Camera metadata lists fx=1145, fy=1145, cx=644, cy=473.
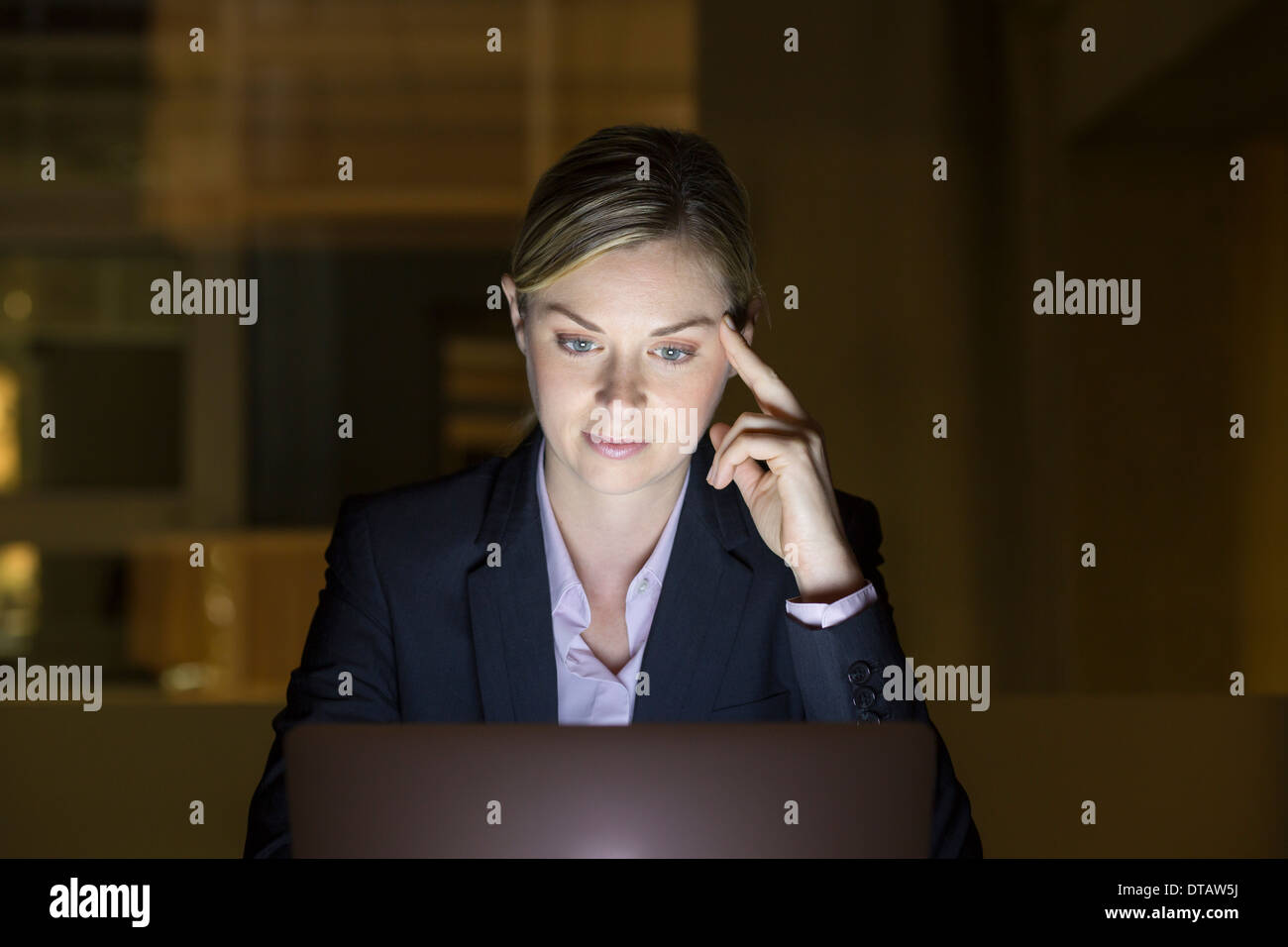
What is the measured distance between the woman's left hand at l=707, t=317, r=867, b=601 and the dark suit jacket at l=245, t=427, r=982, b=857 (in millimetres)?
122

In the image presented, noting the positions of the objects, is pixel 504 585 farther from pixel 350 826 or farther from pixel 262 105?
pixel 262 105

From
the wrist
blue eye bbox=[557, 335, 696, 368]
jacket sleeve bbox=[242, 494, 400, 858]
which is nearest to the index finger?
blue eye bbox=[557, 335, 696, 368]

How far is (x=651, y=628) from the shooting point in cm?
166

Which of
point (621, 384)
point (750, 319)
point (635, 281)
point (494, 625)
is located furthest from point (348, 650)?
point (750, 319)

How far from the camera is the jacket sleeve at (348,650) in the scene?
156 centimetres

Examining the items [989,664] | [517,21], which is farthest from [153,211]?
[989,664]

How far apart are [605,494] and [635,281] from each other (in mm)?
341

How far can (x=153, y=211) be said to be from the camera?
159 inches

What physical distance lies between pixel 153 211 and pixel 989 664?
10.6 ft

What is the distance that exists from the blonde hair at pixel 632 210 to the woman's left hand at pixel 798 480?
237 mm

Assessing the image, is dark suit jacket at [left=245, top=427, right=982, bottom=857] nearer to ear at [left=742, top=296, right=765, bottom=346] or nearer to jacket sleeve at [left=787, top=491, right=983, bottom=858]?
jacket sleeve at [left=787, top=491, right=983, bottom=858]

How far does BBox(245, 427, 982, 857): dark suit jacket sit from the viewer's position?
5.34ft

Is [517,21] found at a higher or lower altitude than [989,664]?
higher
